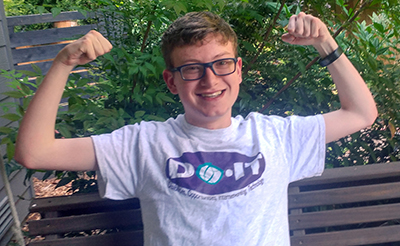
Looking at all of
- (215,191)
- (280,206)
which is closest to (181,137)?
(215,191)

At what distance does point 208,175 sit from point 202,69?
16.6 inches

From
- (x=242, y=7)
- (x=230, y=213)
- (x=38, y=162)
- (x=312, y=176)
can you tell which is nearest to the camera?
(x=38, y=162)

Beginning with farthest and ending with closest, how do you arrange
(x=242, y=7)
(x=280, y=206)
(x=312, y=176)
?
1. (x=242, y=7)
2. (x=312, y=176)
3. (x=280, y=206)

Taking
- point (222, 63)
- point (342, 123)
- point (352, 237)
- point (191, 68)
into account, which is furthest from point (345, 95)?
point (352, 237)

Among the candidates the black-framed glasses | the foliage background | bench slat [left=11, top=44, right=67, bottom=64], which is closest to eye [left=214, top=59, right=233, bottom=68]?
the black-framed glasses

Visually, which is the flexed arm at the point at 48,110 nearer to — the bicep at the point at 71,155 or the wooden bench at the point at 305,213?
the bicep at the point at 71,155

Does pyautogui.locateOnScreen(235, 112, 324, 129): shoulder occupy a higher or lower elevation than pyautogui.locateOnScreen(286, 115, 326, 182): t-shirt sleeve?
higher

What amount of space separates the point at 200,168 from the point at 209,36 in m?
0.53

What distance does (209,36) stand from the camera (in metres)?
1.33

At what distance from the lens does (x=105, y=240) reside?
1551mm

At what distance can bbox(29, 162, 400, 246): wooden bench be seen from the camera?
5.00 feet

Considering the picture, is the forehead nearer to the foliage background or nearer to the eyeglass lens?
the eyeglass lens

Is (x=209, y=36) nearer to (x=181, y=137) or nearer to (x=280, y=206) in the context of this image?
(x=181, y=137)

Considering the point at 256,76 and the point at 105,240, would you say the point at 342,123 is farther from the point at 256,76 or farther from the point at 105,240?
the point at 105,240
